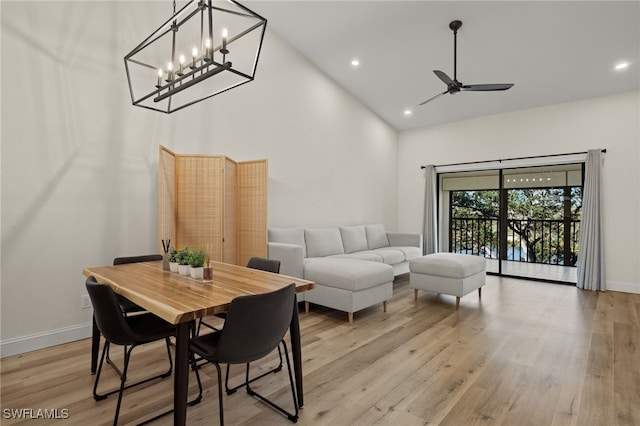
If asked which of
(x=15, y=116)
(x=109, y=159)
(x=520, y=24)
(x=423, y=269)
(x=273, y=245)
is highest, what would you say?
(x=520, y=24)

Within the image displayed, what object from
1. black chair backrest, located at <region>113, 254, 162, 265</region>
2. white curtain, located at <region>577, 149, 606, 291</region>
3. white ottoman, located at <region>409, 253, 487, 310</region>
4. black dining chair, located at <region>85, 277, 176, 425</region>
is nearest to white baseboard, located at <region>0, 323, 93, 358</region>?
black chair backrest, located at <region>113, 254, 162, 265</region>

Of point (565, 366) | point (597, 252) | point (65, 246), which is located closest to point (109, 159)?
point (65, 246)

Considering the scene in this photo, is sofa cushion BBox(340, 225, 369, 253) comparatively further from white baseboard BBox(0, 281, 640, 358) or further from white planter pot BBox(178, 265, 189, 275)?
white baseboard BBox(0, 281, 640, 358)

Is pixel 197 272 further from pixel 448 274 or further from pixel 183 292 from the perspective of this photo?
pixel 448 274

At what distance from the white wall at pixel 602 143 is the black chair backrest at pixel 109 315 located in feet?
20.1

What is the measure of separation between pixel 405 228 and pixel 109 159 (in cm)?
565

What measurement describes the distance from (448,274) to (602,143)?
11.2 ft

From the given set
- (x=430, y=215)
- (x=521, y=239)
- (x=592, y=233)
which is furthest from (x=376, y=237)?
(x=592, y=233)

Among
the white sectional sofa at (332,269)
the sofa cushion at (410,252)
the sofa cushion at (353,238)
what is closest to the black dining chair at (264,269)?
the white sectional sofa at (332,269)

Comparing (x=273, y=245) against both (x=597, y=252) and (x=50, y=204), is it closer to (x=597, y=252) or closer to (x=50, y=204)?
(x=50, y=204)

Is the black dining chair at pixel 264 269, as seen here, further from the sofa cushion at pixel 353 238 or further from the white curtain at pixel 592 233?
the white curtain at pixel 592 233

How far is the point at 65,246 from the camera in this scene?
289cm

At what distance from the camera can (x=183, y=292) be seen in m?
1.76

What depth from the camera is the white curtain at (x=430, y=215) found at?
6.54 metres
